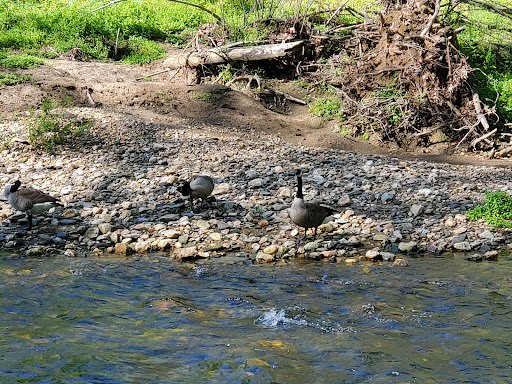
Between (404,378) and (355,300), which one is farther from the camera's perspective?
(355,300)

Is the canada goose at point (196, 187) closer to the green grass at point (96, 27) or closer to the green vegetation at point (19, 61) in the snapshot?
the green vegetation at point (19, 61)

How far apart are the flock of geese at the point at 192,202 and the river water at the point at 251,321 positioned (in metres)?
0.74

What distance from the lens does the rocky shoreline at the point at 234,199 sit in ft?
25.6

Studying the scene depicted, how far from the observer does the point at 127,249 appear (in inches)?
306

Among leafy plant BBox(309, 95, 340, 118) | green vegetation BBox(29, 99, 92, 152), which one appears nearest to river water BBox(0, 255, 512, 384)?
green vegetation BBox(29, 99, 92, 152)

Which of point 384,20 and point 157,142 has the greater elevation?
point 384,20

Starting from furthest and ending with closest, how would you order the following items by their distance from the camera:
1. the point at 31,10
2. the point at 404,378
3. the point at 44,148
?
the point at 31,10 → the point at 44,148 → the point at 404,378

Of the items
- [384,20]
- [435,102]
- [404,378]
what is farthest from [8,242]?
[384,20]

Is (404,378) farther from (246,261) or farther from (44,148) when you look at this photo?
(44,148)

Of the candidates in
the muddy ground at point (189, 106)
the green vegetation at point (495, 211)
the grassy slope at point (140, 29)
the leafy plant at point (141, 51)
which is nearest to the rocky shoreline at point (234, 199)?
the green vegetation at point (495, 211)

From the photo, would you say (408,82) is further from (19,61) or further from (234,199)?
(19,61)

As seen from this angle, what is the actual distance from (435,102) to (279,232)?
6.50 meters

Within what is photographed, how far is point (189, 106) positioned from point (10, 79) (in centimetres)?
469

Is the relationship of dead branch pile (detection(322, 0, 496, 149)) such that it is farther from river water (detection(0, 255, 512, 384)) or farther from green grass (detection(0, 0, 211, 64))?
green grass (detection(0, 0, 211, 64))
